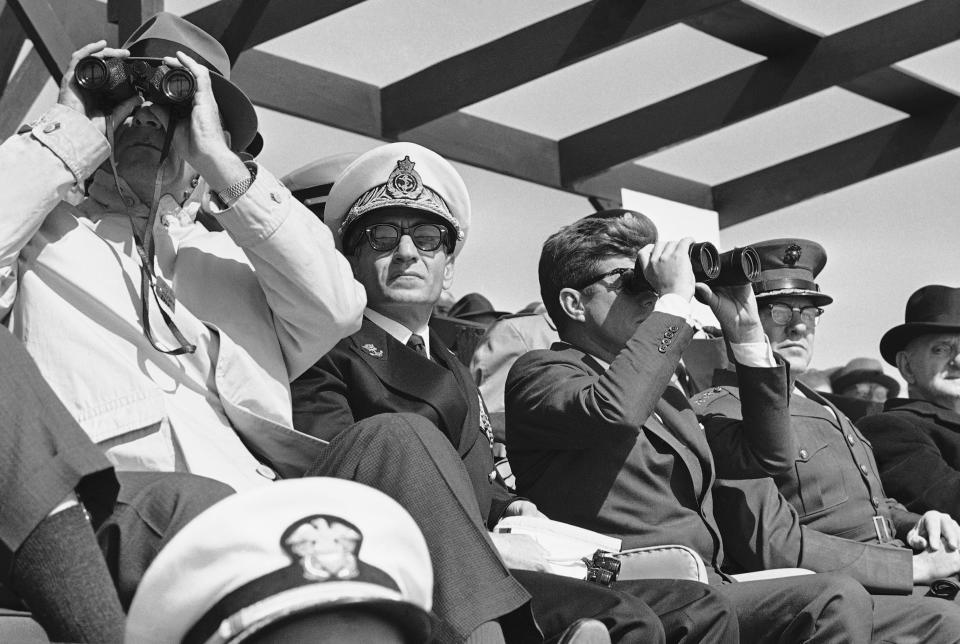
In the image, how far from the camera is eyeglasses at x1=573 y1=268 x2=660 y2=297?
3547 mm

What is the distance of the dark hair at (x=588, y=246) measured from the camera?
3629mm

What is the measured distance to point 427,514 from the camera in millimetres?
2277

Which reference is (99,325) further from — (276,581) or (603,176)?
(603,176)

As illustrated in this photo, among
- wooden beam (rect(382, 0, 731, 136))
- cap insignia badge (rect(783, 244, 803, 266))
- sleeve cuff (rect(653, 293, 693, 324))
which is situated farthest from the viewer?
wooden beam (rect(382, 0, 731, 136))

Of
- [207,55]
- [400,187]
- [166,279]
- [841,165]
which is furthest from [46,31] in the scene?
[841,165]

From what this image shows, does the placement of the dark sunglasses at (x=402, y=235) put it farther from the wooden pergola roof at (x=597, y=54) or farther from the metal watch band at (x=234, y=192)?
the wooden pergola roof at (x=597, y=54)

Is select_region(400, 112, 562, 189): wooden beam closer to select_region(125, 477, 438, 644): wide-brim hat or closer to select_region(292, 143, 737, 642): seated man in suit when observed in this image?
select_region(292, 143, 737, 642): seated man in suit

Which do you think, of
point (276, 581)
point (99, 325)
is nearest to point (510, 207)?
point (99, 325)

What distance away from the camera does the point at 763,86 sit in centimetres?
606

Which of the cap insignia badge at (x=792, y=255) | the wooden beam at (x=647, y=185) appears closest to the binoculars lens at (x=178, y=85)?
the cap insignia badge at (x=792, y=255)

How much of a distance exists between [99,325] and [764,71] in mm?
4002

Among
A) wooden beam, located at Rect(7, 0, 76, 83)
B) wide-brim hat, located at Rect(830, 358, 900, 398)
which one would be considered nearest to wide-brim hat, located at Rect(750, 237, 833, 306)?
wooden beam, located at Rect(7, 0, 76, 83)

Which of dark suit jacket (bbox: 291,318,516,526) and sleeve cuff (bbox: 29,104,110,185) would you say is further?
dark suit jacket (bbox: 291,318,516,526)

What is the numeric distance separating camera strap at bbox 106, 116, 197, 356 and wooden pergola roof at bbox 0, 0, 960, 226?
5.36 ft
